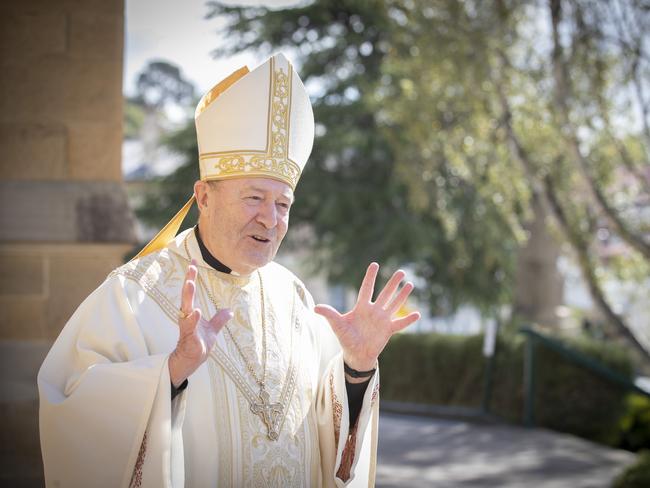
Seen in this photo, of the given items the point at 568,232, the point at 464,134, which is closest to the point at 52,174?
Answer: the point at 568,232

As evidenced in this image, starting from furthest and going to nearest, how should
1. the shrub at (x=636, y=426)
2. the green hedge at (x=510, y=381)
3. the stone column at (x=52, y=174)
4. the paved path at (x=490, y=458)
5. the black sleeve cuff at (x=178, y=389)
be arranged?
1. the shrub at (x=636, y=426)
2. the green hedge at (x=510, y=381)
3. the paved path at (x=490, y=458)
4. the stone column at (x=52, y=174)
5. the black sleeve cuff at (x=178, y=389)

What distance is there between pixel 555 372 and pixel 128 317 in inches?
284

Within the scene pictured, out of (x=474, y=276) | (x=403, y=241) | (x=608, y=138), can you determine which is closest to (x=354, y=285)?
(x=403, y=241)

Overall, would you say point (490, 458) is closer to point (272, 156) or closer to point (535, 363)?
point (535, 363)

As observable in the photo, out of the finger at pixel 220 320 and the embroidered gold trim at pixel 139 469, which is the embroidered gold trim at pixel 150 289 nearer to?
the finger at pixel 220 320

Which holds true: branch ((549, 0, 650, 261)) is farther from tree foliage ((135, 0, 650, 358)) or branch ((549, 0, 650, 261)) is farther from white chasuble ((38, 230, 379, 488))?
white chasuble ((38, 230, 379, 488))

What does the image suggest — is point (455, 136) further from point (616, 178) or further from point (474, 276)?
point (474, 276)

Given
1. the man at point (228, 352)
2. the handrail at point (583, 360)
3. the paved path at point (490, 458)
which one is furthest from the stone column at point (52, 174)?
the handrail at point (583, 360)

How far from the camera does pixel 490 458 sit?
7457 millimetres

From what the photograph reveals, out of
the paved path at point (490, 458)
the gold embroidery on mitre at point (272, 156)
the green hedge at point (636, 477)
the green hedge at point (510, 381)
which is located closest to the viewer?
the gold embroidery on mitre at point (272, 156)

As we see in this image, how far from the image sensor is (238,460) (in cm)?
280

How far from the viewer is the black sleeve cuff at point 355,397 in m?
3.03

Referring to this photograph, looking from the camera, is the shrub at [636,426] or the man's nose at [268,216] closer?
the man's nose at [268,216]

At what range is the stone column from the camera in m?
4.21
